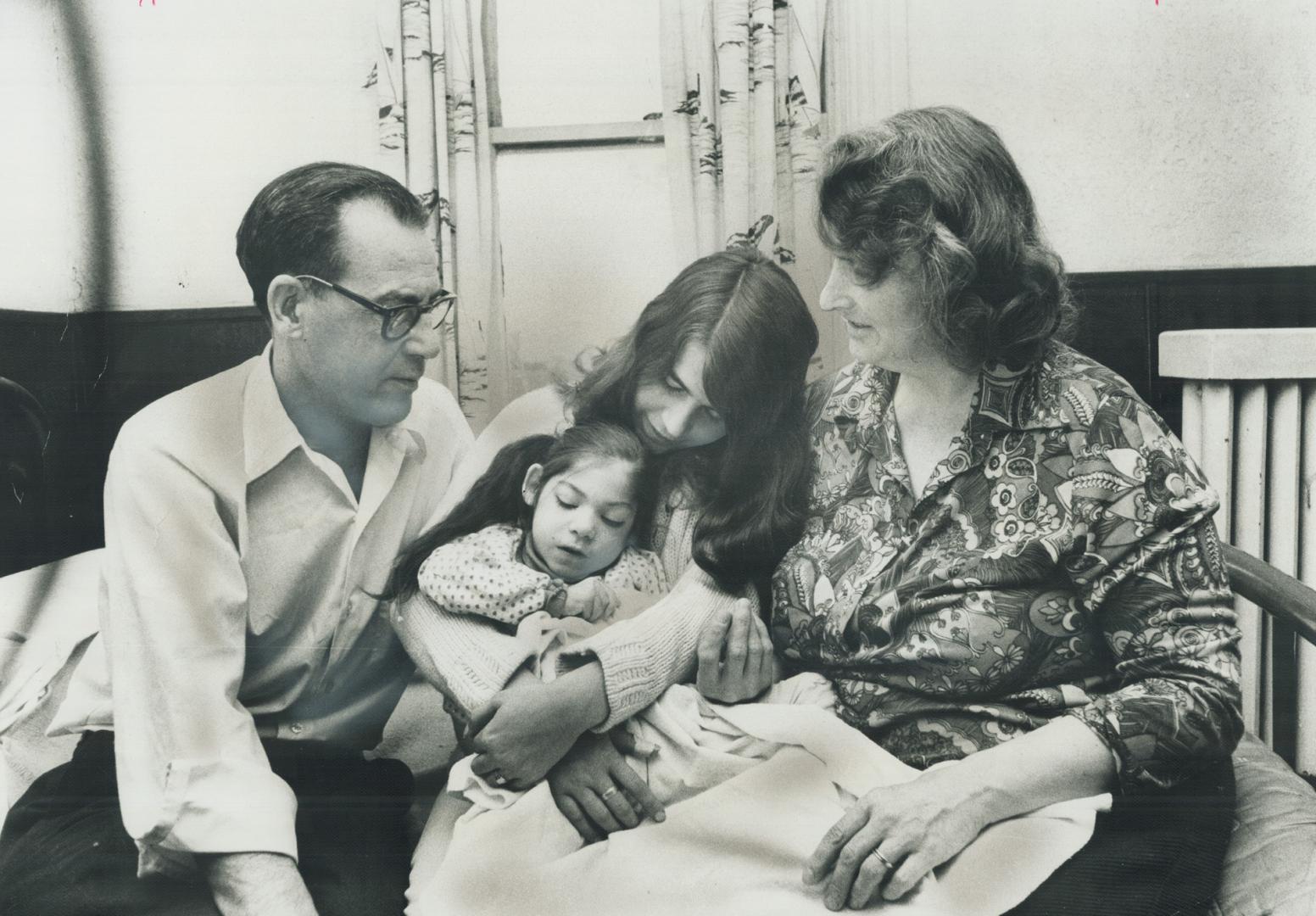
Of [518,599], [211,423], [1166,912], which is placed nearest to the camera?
[1166,912]

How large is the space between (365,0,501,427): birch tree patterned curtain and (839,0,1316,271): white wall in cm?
58

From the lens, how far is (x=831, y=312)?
5.19ft

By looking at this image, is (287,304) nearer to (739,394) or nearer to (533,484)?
(533,484)

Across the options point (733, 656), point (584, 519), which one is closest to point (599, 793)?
point (733, 656)

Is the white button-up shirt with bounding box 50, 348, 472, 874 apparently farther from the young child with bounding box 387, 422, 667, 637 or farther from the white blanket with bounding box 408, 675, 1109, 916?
the white blanket with bounding box 408, 675, 1109, 916

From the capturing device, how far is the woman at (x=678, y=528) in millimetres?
1534

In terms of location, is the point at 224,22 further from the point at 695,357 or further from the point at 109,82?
the point at 695,357

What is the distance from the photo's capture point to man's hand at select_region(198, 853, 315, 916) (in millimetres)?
1532

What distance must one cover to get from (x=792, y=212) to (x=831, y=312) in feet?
0.56

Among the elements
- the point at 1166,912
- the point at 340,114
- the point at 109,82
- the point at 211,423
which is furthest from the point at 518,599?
the point at 109,82

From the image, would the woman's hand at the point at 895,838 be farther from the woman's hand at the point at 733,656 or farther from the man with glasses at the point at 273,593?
the man with glasses at the point at 273,593

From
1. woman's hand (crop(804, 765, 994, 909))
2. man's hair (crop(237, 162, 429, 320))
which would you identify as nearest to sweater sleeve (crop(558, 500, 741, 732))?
woman's hand (crop(804, 765, 994, 909))

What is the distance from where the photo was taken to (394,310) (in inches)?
62.4

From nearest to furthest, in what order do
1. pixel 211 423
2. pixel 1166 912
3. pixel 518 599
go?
1. pixel 1166 912
2. pixel 518 599
3. pixel 211 423
